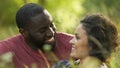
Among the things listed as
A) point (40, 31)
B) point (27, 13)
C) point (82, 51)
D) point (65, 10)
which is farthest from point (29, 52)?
point (65, 10)

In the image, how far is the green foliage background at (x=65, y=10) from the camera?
255 inches

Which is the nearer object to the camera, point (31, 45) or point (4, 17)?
point (31, 45)

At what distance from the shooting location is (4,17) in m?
7.24

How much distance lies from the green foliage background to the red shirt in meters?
1.09

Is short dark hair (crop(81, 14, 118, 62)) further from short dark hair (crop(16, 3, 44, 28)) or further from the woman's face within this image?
short dark hair (crop(16, 3, 44, 28))

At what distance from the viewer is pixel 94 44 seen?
13.4ft

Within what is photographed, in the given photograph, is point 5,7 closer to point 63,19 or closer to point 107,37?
point 63,19

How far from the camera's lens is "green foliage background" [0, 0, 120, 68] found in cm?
649

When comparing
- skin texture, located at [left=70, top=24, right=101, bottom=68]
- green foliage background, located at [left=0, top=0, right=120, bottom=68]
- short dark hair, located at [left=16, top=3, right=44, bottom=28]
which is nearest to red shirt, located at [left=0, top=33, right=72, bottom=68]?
short dark hair, located at [left=16, top=3, right=44, bottom=28]

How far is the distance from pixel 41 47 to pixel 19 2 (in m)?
2.16

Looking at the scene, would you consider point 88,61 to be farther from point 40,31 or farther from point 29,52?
point 29,52

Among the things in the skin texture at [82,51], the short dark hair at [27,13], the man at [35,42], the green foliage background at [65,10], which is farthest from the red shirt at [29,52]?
the green foliage background at [65,10]

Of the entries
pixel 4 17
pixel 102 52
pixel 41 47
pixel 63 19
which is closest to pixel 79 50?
pixel 102 52

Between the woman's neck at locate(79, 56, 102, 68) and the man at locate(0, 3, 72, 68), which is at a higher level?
the man at locate(0, 3, 72, 68)
